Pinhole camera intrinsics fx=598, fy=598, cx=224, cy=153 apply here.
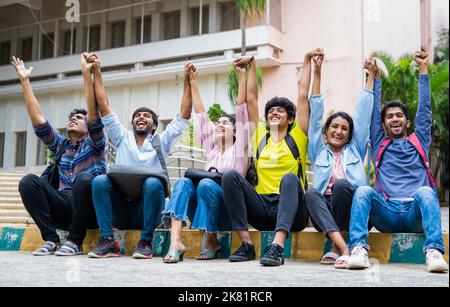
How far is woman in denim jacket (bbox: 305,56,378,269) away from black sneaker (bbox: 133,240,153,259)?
3.80ft

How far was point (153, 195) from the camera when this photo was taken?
4164 mm

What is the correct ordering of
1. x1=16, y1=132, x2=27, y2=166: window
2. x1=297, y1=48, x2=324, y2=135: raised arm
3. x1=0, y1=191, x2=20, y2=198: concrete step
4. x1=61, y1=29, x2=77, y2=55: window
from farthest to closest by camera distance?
x1=16, y1=132, x2=27, y2=166: window < x1=61, y1=29, x2=77, y2=55: window < x1=0, y1=191, x2=20, y2=198: concrete step < x1=297, y1=48, x2=324, y2=135: raised arm

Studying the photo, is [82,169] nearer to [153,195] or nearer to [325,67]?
[153,195]

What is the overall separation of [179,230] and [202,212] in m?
0.20

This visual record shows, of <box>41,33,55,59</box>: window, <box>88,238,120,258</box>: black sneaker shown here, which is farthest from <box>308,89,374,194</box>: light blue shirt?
<box>41,33,55,59</box>: window

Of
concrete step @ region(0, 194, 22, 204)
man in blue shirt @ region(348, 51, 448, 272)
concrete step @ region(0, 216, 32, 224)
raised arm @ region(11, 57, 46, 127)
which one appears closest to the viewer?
man in blue shirt @ region(348, 51, 448, 272)

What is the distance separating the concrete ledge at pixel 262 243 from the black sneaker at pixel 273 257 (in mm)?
495

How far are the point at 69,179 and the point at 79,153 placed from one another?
0.85 feet

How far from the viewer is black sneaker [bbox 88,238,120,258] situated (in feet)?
13.5

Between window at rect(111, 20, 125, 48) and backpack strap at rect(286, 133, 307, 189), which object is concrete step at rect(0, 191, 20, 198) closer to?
backpack strap at rect(286, 133, 307, 189)

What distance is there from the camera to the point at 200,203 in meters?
4.11

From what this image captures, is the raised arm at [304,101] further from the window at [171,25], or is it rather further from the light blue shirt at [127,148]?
the window at [171,25]

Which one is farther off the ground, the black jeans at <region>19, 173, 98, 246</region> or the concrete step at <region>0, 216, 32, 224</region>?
the black jeans at <region>19, 173, 98, 246</region>
